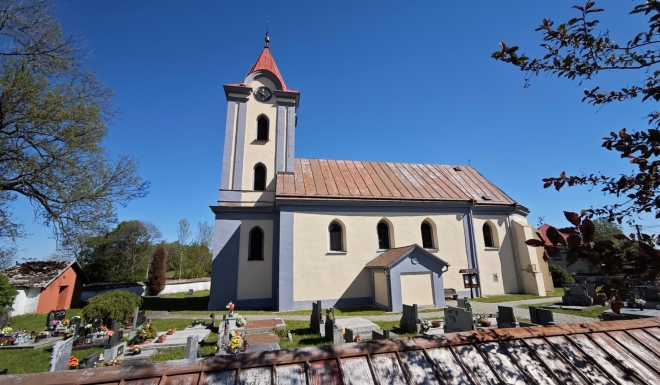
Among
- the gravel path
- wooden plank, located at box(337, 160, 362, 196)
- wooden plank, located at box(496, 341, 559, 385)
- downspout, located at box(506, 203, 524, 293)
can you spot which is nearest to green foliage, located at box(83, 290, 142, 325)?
A: the gravel path

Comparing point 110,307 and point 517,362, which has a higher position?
point 517,362

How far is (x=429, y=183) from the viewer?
22.0 m

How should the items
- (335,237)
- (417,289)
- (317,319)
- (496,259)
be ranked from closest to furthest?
(317,319), (417,289), (335,237), (496,259)

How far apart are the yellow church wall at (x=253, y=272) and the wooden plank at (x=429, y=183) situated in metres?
11.6

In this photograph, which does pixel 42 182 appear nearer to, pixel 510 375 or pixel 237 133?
pixel 237 133

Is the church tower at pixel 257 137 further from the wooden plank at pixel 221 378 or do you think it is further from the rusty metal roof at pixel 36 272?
the wooden plank at pixel 221 378

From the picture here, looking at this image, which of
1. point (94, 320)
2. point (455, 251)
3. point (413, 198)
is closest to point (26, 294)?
Answer: point (94, 320)

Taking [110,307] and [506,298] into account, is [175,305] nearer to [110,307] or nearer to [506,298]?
[110,307]

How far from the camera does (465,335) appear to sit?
2.40 meters

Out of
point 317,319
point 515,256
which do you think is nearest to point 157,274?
point 317,319

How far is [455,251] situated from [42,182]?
70.0ft

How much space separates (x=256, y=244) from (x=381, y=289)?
788cm

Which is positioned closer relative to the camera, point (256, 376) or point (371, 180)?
point (256, 376)

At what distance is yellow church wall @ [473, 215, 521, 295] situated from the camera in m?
19.7
